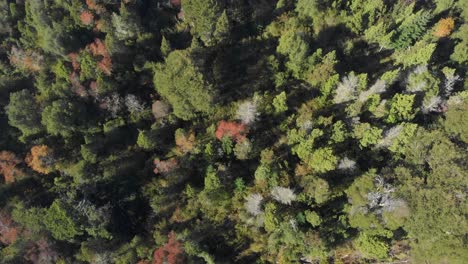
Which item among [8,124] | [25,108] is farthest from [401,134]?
[8,124]

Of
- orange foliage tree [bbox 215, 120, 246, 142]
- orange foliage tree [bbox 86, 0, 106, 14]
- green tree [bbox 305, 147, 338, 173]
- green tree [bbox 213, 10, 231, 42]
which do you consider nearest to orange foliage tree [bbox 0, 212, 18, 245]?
orange foliage tree [bbox 215, 120, 246, 142]

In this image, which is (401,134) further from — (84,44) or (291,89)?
(84,44)

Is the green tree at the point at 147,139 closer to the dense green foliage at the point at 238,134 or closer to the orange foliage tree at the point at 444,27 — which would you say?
the dense green foliage at the point at 238,134

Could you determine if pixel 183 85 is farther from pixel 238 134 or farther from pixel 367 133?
pixel 367 133

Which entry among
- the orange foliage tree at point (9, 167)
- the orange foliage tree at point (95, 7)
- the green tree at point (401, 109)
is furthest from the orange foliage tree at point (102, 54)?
the green tree at point (401, 109)

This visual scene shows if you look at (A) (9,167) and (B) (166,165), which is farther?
(A) (9,167)

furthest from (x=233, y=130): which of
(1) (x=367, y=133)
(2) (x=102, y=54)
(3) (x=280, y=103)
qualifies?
(2) (x=102, y=54)
